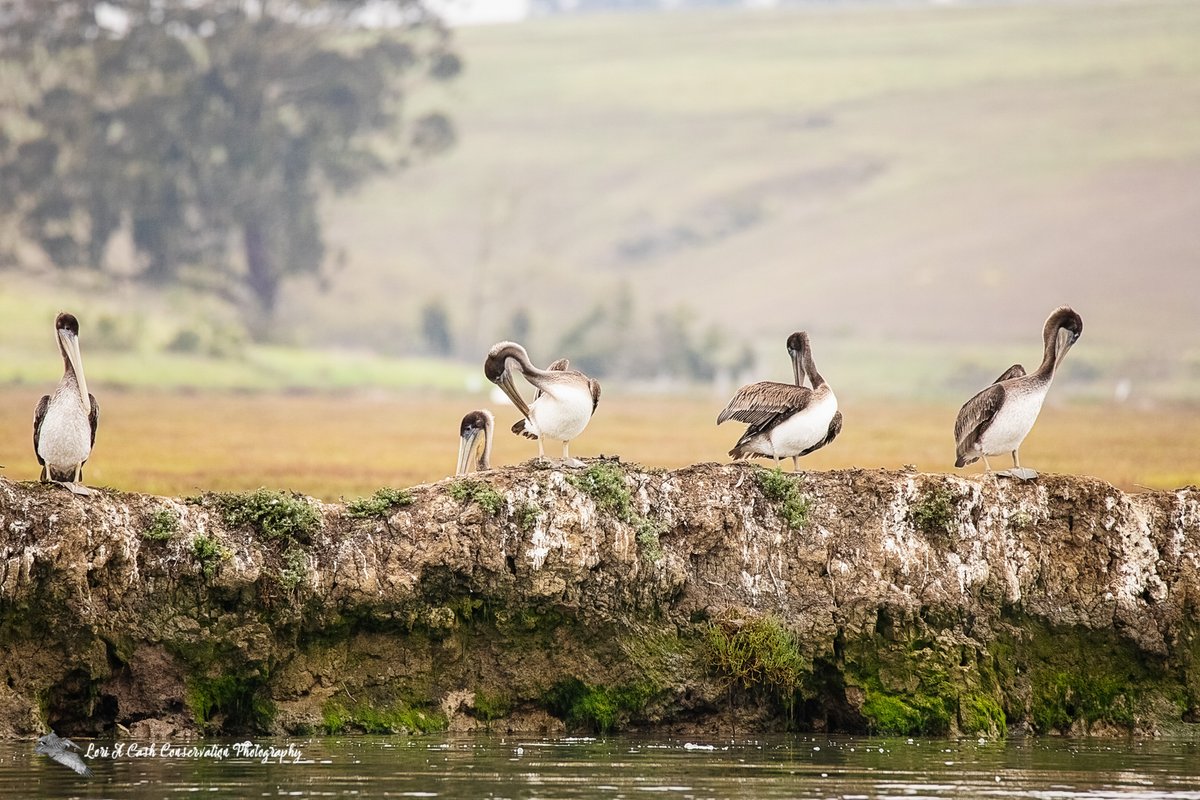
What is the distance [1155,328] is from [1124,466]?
83723 mm

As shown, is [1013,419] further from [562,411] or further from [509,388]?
[509,388]

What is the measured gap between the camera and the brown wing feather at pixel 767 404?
2277cm

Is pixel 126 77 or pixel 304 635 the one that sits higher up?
pixel 126 77

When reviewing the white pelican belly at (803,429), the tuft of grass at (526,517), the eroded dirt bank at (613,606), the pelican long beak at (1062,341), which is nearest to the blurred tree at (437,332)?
the pelican long beak at (1062,341)

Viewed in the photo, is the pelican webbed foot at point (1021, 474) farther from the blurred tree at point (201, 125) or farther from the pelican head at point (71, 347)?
the blurred tree at point (201, 125)

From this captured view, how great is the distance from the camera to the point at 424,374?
10094 cm

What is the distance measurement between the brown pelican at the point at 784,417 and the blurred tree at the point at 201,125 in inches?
3723

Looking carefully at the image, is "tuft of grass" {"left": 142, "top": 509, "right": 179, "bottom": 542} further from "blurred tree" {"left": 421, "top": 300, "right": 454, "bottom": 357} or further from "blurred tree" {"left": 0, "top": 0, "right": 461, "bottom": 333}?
"blurred tree" {"left": 421, "top": 300, "right": 454, "bottom": 357}

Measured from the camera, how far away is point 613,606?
22.2 meters

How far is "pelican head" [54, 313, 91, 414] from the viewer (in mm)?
21141

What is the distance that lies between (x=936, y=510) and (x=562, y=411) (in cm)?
484

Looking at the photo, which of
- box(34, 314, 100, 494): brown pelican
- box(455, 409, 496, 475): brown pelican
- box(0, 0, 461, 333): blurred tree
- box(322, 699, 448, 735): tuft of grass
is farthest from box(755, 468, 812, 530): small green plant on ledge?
box(0, 0, 461, 333): blurred tree

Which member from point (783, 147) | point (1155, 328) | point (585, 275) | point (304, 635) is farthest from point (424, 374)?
point (783, 147)

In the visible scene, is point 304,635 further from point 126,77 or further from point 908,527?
point 126,77
